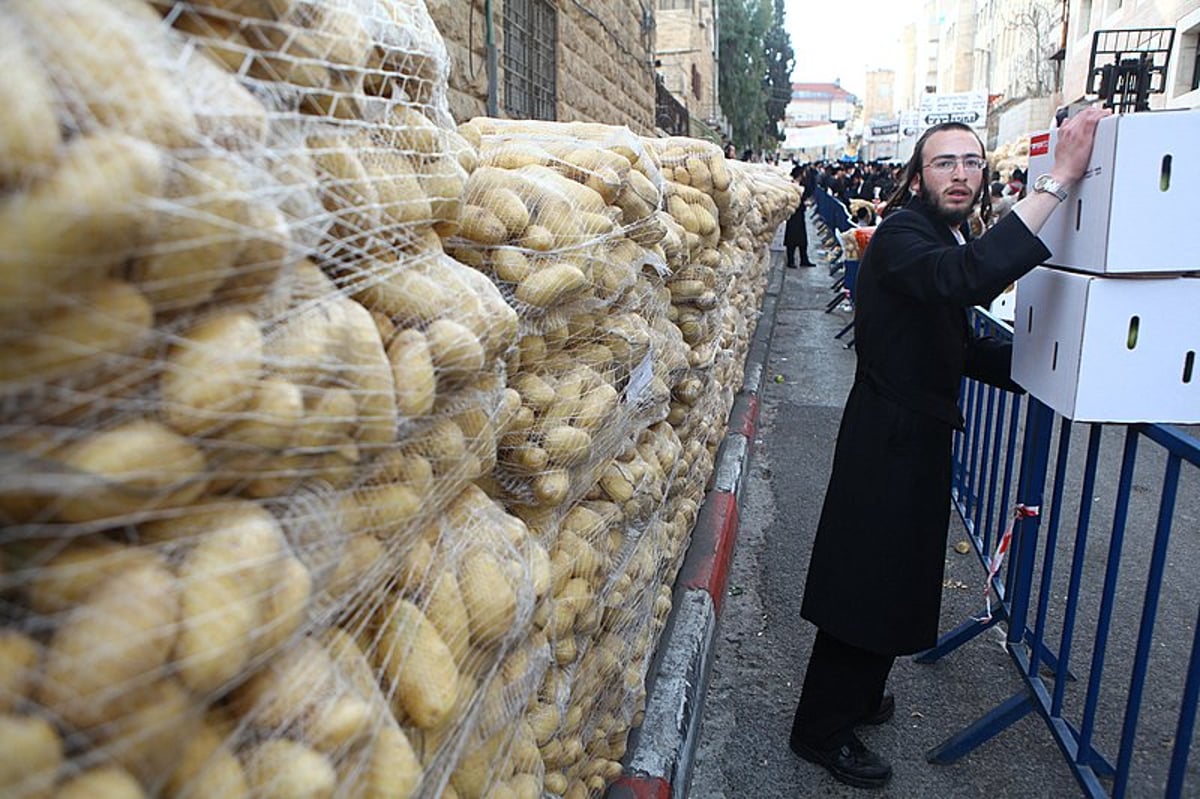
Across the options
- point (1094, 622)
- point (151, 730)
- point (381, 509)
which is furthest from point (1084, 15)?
point (151, 730)

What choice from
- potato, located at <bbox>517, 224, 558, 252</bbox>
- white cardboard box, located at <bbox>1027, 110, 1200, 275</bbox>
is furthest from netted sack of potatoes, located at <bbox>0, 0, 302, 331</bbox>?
white cardboard box, located at <bbox>1027, 110, 1200, 275</bbox>

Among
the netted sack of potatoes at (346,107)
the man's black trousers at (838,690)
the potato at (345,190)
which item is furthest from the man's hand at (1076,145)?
the potato at (345,190)

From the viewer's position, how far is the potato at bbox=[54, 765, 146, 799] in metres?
0.78

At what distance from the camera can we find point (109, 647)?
0.80 meters

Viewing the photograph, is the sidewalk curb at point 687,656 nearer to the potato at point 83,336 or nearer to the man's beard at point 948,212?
the man's beard at point 948,212

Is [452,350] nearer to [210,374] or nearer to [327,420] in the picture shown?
[327,420]

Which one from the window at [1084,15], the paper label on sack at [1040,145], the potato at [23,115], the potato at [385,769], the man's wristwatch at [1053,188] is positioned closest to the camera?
the potato at [23,115]

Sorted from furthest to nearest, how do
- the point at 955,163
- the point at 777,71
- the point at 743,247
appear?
the point at 777,71
the point at 743,247
the point at 955,163

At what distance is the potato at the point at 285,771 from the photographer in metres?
0.95

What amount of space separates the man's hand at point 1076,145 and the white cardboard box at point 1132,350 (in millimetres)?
276

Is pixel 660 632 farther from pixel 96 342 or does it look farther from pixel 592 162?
pixel 96 342

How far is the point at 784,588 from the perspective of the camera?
14.2ft

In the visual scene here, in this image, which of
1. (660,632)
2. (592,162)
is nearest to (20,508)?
(592,162)

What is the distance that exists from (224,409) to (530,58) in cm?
635
